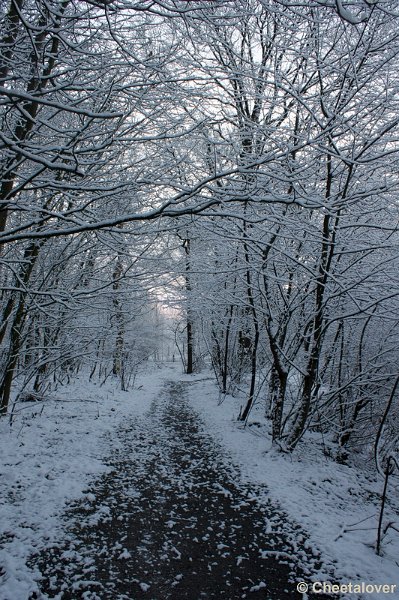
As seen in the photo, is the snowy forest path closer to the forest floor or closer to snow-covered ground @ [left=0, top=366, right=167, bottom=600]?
the forest floor

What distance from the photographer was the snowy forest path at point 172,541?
3084mm

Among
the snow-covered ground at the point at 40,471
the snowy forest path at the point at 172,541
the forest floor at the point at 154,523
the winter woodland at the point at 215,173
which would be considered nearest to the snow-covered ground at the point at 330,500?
the forest floor at the point at 154,523

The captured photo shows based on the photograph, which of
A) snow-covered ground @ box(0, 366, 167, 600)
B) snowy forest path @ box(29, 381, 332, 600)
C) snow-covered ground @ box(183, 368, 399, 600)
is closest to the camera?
snowy forest path @ box(29, 381, 332, 600)

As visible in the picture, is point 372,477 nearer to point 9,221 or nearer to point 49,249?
point 49,249

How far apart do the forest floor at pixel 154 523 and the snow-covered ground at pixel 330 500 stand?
0.03 metres

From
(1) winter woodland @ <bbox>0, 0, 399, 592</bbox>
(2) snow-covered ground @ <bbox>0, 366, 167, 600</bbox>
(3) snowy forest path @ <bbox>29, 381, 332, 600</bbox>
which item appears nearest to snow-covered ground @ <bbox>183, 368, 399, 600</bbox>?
(3) snowy forest path @ <bbox>29, 381, 332, 600</bbox>

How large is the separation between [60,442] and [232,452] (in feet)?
10.8

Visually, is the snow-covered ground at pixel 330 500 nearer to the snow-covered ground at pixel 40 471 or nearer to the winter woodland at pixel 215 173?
the winter woodland at pixel 215 173

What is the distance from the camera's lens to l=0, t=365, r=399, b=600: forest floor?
3125 mm

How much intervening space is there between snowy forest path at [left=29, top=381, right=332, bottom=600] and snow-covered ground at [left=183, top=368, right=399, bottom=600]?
27 centimetres

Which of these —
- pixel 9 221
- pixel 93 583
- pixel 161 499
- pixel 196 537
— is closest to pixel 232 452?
pixel 161 499

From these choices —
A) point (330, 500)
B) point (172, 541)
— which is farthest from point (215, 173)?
point (330, 500)

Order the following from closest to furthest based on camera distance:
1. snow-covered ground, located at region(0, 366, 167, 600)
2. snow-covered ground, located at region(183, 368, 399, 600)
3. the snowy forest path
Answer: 1. the snowy forest path
2. snow-covered ground, located at region(0, 366, 167, 600)
3. snow-covered ground, located at region(183, 368, 399, 600)

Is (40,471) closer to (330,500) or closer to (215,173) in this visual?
(330,500)
